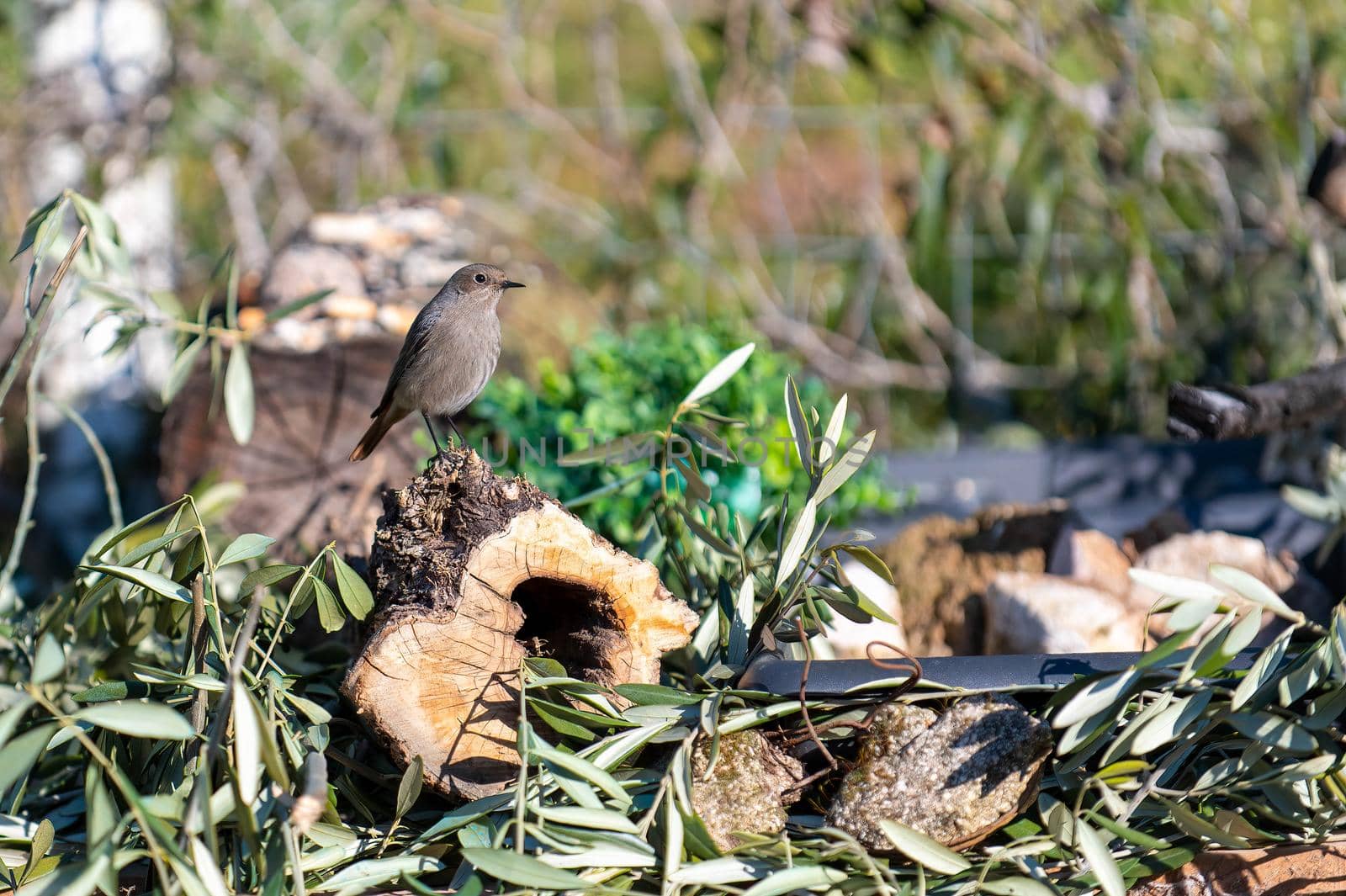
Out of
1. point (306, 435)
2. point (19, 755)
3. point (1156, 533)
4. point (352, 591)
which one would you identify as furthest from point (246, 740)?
point (1156, 533)

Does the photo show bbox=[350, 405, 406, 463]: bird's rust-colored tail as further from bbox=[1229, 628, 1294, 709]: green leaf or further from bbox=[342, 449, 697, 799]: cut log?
bbox=[1229, 628, 1294, 709]: green leaf

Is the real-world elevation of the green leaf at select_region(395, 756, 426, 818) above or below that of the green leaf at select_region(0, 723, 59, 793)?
below

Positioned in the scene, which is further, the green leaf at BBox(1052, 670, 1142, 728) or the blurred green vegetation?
the blurred green vegetation

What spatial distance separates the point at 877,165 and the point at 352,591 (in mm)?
2860

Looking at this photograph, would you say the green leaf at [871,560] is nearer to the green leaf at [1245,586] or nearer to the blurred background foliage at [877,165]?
the green leaf at [1245,586]

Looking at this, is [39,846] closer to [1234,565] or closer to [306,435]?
[306,435]

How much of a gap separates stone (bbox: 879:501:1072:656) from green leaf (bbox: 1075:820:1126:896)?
0.66m

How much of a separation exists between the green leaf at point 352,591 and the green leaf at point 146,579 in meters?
0.19

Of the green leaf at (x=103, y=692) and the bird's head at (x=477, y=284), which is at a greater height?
the bird's head at (x=477, y=284)

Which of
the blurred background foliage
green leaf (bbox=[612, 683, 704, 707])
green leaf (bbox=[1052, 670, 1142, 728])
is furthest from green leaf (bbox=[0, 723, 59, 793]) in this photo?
Answer: the blurred background foliage

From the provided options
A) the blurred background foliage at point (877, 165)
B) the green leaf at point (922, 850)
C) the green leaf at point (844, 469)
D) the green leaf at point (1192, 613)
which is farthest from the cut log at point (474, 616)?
the blurred background foliage at point (877, 165)

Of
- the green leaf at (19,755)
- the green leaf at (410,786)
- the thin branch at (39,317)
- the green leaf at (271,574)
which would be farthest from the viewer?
the thin branch at (39,317)

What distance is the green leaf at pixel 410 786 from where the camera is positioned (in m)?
1.28

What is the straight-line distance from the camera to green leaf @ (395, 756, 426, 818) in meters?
1.28
